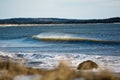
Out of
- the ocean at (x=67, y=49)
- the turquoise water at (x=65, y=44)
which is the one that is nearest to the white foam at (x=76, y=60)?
the ocean at (x=67, y=49)

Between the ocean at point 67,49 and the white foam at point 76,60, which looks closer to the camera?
the white foam at point 76,60

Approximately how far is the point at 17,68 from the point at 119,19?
525 feet

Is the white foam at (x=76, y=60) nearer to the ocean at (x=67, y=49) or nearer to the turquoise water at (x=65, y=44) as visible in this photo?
the ocean at (x=67, y=49)

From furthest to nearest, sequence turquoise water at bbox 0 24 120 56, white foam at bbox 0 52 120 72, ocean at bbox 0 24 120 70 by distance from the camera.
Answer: turquoise water at bbox 0 24 120 56 < ocean at bbox 0 24 120 70 < white foam at bbox 0 52 120 72

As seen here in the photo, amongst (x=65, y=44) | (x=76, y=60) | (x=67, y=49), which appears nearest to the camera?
(x=76, y=60)

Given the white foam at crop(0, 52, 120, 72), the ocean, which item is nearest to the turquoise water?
the ocean

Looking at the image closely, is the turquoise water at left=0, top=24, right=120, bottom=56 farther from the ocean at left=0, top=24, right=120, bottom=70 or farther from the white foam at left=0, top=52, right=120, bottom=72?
the white foam at left=0, top=52, right=120, bottom=72

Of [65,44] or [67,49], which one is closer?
[67,49]

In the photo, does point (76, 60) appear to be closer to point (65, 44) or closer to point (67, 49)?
point (67, 49)

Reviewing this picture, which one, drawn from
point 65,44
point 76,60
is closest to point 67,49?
point 65,44

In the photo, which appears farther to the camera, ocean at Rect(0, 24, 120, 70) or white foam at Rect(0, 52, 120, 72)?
ocean at Rect(0, 24, 120, 70)

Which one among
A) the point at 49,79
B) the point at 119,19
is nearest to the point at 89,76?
the point at 49,79

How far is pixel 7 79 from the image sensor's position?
9750 mm

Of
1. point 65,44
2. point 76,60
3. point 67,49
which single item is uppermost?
point 76,60
